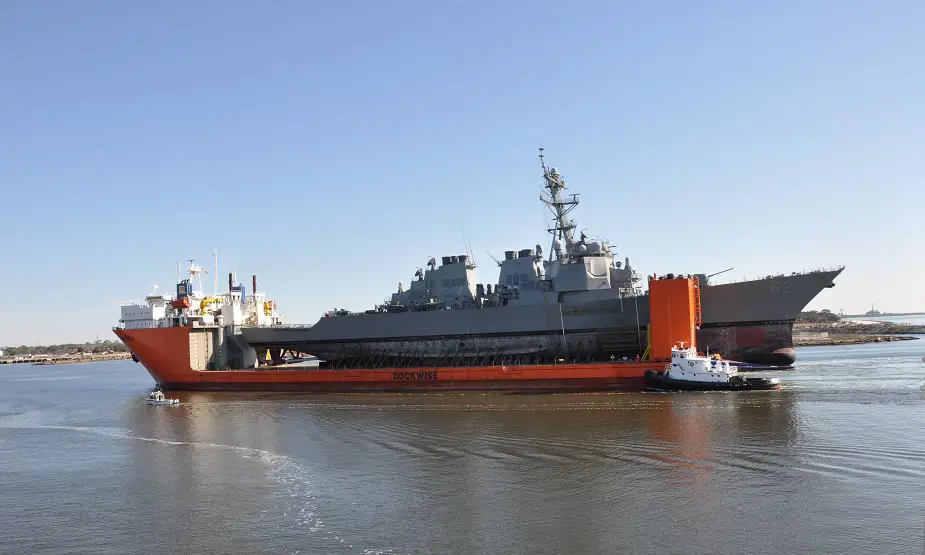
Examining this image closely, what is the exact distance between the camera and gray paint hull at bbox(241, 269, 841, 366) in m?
26.6

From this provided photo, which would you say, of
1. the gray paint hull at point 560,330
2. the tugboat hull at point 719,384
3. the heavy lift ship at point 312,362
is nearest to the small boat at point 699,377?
the tugboat hull at point 719,384

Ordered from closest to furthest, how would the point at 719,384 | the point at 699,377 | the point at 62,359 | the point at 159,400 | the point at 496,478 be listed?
the point at 496,478 < the point at 719,384 < the point at 699,377 < the point at 159,400 < the point at 62,359

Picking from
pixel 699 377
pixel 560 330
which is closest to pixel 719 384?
pixel 699 377

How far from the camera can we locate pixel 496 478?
46.0ft

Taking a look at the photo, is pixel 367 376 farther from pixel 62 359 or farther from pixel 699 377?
pixel 62 359

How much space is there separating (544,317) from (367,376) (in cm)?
833

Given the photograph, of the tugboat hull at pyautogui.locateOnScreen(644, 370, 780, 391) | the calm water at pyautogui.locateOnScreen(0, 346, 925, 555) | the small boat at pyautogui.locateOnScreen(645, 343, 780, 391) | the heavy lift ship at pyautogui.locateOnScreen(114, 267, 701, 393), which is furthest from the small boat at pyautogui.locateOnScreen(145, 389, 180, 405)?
the tugboat hull at pyautogui.locateOnScreen(644, 370, 780, 391)

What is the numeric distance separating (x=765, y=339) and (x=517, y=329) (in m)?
10.1

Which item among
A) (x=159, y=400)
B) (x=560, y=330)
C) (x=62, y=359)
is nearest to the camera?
(x=560, y=330)

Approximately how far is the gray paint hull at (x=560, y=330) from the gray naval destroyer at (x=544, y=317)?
4cm

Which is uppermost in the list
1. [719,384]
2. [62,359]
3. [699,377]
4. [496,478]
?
[699,377]

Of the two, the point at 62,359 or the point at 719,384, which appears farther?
the point at 62,359

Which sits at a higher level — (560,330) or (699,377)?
(560,330)

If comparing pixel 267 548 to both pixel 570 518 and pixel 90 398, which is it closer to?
pixel 570 518
